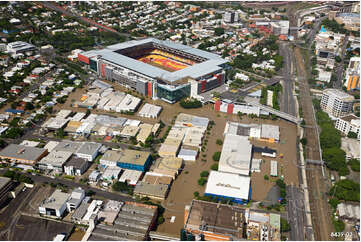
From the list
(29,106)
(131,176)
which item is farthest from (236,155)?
(29,106)

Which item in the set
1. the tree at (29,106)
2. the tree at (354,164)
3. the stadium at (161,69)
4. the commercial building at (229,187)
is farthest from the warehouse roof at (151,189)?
the tree at (29,106)

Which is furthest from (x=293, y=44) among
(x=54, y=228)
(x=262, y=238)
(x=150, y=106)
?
(x=54, y=228)

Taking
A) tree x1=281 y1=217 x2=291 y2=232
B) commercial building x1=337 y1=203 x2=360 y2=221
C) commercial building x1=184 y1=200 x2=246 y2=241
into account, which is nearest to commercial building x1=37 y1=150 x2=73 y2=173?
commercial building x1=184 y1=200 x2=246 y2=241

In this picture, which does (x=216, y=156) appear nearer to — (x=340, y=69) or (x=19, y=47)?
(x=340, y=69)

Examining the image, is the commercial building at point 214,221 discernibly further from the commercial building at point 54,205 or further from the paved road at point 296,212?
the commercial building at point 54,205

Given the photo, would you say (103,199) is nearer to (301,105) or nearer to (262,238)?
(262,238)

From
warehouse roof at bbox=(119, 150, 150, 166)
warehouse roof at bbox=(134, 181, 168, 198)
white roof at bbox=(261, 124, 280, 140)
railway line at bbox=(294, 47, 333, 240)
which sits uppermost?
warehouse roof at bbox=(119, 150, 150, 166)

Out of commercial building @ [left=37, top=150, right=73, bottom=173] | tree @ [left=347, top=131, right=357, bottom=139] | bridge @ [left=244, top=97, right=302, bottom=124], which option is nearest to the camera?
commercial building @ [left=37, top=150, right=73, bottom=173]

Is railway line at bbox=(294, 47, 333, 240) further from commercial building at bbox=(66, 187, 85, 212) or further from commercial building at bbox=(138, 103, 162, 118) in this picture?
commercial building at bbox=(66, 187, 85, 212)
